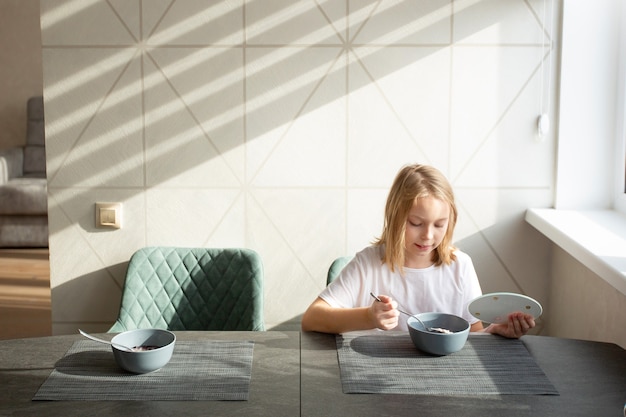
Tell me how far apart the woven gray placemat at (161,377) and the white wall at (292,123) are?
3.16 feet

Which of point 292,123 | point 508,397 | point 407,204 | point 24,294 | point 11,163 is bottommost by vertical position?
point 24,294

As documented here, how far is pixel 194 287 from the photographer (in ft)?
8.92

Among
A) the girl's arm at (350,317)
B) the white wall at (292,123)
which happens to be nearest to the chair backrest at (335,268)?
the white wall at (292,123)

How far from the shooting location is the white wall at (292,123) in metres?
2.66

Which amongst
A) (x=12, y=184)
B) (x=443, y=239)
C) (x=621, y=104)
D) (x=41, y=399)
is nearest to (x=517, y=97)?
(x=621, y=104)

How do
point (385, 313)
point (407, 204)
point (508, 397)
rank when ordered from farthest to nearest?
point (407, 204) → point (385, 313) → point (508, 397)

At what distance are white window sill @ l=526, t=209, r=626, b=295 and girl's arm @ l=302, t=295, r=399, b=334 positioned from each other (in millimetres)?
577

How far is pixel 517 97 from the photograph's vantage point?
2.68m

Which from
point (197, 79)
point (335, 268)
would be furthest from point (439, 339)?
point (197, 79)

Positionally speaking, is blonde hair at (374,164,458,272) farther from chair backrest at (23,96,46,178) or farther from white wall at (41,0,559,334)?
chair backrest at (23,96,46,178)

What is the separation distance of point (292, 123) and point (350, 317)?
0.99m

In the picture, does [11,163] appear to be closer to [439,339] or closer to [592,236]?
[592,236]

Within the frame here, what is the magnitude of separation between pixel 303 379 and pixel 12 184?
4516 mm

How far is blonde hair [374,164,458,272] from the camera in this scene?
2.04 metres
